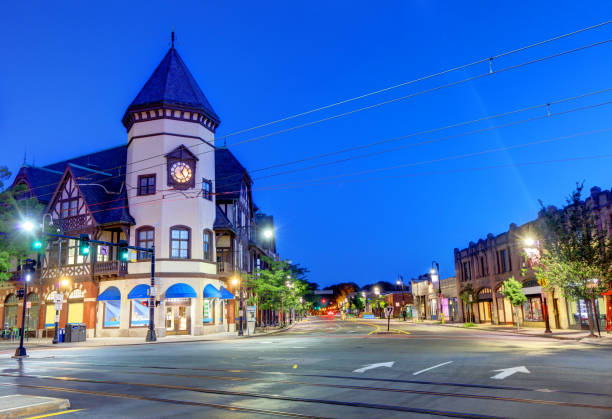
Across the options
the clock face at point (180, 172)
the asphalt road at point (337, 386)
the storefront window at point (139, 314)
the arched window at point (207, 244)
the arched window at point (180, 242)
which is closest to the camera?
the asphalt road at point (337, 386)

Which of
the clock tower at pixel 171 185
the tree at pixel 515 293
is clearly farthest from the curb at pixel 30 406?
the tree at pixel 515 293

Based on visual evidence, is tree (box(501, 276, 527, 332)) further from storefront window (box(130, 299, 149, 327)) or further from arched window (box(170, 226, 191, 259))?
storefront window (box(130, 299, 149, 327))

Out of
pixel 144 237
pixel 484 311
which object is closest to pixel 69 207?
pixel 144 237

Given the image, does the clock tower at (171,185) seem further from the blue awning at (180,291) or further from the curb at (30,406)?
the curb at (30,406)

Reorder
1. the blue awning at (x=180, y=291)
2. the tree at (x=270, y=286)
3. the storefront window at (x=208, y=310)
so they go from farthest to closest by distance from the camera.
A: the tree at (x=270, y=286)
the storefront window at (x=208, y=310)
the blue awning at (x=180, y=291)

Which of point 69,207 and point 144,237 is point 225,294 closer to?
point 144,237

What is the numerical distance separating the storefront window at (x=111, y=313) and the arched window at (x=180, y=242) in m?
6.11

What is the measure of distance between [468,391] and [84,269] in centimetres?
3774

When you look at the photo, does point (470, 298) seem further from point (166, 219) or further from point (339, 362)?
point (339, 362)

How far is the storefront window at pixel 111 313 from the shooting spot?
39719 millimetres

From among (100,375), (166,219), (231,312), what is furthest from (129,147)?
(100,375)

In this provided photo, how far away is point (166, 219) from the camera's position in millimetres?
40344

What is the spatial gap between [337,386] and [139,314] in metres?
32.1

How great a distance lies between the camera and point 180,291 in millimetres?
38906
